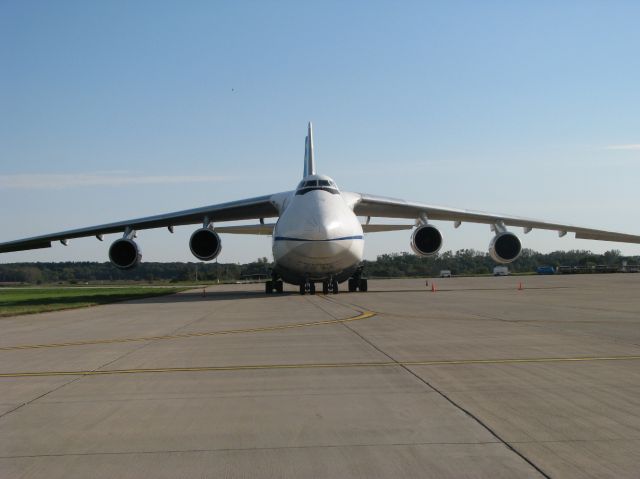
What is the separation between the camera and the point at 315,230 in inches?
831

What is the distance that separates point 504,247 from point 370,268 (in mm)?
60724

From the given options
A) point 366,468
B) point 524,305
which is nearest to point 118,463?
point 366,468

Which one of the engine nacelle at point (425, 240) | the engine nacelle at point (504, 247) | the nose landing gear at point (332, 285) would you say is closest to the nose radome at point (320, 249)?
the nose landing gear at point (332, 285)

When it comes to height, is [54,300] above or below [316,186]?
below

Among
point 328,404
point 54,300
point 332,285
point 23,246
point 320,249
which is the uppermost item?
point 23,246

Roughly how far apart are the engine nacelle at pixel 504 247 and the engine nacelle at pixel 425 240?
2.30 metres

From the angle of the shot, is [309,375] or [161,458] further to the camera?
[309,375]

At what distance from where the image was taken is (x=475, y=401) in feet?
17.7

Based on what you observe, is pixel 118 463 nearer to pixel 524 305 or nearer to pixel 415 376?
pixel 415 376

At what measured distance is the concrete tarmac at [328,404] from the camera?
394 cm

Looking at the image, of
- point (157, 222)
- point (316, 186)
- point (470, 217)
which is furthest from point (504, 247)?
point (157, 222)

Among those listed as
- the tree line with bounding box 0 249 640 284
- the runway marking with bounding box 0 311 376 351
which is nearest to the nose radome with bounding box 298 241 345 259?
the runway marking with bounding box 0 311 376 351

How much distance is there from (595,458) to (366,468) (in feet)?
4.33

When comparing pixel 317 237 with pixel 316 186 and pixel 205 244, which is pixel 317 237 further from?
pixel 205 244
